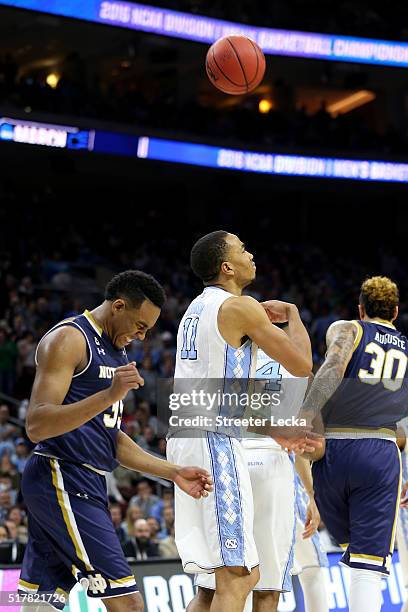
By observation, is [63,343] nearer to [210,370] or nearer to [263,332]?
[210,370]

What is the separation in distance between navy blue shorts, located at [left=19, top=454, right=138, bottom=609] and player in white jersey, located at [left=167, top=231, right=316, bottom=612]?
42 cm

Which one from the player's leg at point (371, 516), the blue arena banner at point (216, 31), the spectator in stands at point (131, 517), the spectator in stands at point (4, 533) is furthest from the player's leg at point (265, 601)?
the blue arena banner at point (216, 31)

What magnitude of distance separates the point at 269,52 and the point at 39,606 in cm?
1858

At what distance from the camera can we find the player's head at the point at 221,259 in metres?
4.98

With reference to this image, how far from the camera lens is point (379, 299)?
5.76m

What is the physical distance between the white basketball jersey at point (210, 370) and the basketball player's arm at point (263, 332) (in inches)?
3.6

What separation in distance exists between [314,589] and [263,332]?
226 centimetres

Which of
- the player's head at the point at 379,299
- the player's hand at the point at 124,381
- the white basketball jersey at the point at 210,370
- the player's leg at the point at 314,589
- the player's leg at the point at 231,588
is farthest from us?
the player's leg at the point at 314,589

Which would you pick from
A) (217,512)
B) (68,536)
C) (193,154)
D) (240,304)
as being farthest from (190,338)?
(193,154)

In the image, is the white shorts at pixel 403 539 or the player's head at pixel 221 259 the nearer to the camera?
the player's head at pixel 221 259

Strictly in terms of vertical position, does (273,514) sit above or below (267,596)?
above

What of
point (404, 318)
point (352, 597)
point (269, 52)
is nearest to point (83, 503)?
point (352, 597)

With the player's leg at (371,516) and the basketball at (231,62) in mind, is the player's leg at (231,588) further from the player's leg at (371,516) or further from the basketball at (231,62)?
the basketball at (231,62)

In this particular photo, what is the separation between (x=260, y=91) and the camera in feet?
85.3
